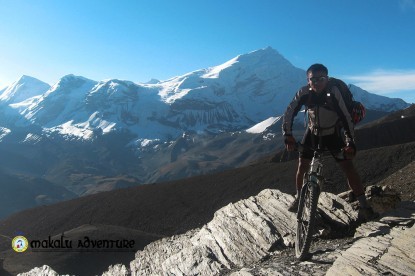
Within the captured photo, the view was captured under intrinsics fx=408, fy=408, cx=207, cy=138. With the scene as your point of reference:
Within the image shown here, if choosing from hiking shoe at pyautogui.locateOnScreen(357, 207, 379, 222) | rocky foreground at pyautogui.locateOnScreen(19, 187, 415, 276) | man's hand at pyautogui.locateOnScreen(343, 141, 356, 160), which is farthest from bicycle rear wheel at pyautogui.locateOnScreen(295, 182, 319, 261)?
hiking shoe at pyautogui.locateOnScreen(357, 207, 379, 222)

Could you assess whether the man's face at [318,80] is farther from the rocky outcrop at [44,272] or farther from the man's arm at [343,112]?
the rocky outcrop at [44,272]

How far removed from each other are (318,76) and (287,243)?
17.2ft

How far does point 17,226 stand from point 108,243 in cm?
4981

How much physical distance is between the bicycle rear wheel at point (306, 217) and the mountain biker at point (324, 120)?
997 millimetres

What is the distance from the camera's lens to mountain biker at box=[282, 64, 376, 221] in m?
8.84

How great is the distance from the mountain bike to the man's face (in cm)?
133

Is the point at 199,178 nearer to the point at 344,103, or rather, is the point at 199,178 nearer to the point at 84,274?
the point at 84,274

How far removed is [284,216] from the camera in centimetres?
1364

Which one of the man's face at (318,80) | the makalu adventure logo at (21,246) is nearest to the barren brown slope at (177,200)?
the makalu adventure logo at (21,246)

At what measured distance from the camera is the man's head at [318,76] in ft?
29.1

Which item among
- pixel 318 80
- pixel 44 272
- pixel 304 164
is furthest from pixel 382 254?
pixel 44 272

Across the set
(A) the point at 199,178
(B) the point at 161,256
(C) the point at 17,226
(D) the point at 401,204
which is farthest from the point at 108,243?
(C) the point at 17,226

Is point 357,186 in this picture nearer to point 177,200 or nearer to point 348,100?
point 348,100

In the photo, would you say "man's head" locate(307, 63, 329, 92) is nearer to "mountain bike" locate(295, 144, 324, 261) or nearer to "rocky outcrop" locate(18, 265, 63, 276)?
"mountain bike" locate(295, 144, 324, 261)
